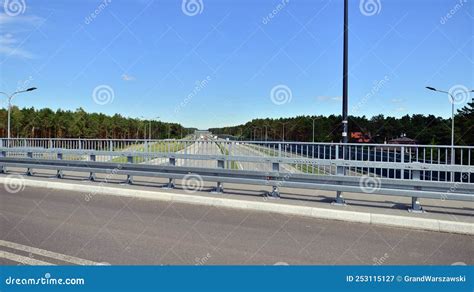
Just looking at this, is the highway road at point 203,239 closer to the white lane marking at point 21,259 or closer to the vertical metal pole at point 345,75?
the white lane marking at point 21,259

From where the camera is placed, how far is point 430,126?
75.2m

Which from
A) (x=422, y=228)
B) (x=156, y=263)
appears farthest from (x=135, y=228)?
(x=422, y=228)

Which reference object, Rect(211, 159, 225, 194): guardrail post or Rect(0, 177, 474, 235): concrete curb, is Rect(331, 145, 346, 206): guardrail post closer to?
Rect(0, 177, 474, 235): concrete curb

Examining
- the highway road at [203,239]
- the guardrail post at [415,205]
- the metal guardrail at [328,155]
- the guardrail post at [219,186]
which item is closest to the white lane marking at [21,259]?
the highway road at [203,239]

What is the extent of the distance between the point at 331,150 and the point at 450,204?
9.49 feet

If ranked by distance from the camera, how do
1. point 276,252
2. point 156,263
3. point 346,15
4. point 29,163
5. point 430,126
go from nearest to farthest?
point 156,263, point 276,252, point 346,15, point 29,163, point 430,126

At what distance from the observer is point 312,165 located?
8.89 metres

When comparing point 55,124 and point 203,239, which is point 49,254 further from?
point 55,124

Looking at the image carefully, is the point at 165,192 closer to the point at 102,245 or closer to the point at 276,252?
the point at 102,245

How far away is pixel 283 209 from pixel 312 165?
1512 mm

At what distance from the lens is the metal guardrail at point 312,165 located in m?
7.59

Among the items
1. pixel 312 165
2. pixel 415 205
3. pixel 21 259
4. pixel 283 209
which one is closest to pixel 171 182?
pixel 283 209

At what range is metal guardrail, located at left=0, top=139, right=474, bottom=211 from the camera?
7590 mm

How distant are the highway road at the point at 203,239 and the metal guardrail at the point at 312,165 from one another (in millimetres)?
1247
